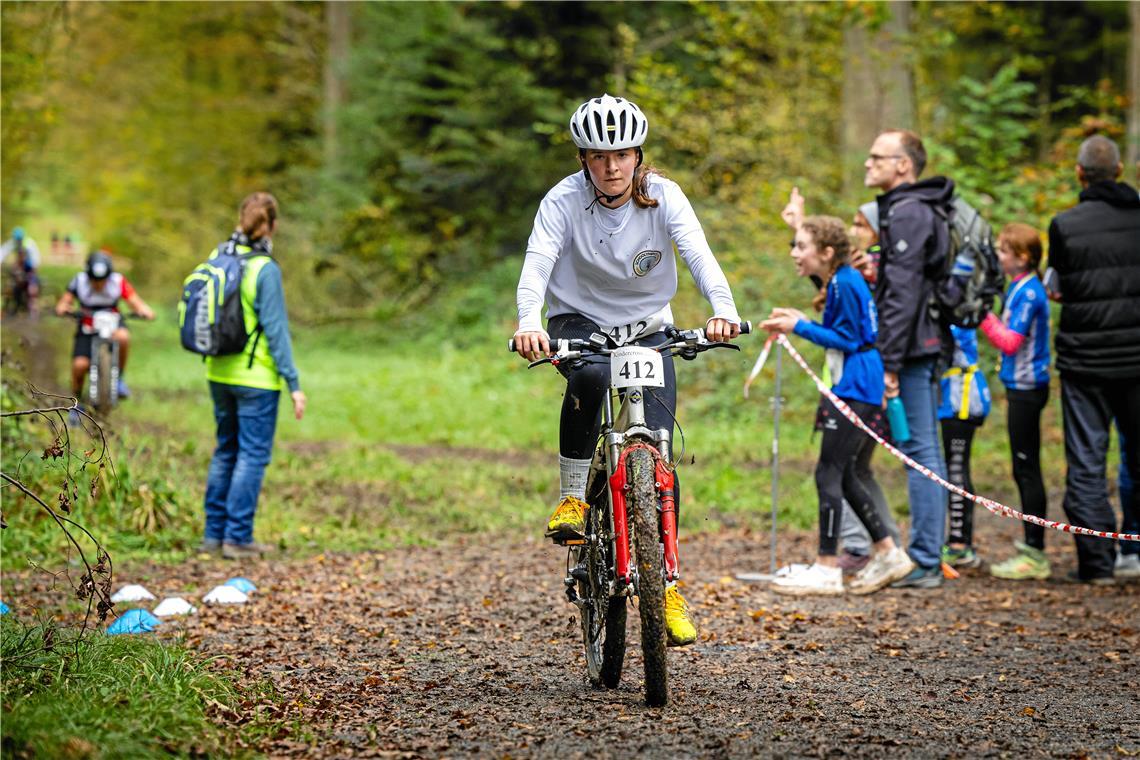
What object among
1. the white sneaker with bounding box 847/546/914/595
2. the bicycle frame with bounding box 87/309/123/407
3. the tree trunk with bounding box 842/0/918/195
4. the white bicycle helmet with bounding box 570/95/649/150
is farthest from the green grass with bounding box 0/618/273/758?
the tree trunk with bounding box 842/0/918/195

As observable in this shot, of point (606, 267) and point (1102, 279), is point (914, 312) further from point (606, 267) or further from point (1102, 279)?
point (606, 267)

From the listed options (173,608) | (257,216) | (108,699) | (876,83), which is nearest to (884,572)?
(173,608)

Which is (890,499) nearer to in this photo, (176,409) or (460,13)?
(176,409)

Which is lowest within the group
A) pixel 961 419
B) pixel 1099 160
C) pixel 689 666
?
pixel 689 666

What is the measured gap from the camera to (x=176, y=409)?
1597 cm

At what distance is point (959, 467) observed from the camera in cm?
862

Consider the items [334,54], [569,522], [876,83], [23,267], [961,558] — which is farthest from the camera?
[334,54]

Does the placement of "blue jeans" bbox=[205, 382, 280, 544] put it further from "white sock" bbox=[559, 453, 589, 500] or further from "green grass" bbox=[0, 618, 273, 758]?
"white sock" bbox=[559, 453, 589, 500]

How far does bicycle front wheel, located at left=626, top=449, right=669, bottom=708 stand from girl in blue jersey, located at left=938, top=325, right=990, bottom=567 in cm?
397

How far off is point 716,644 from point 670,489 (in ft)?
5.91

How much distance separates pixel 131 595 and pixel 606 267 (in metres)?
3.64

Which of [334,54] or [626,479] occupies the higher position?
[334,54]

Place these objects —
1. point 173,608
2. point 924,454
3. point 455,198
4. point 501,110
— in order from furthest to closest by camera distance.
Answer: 1. point 455,198
2. point 501,110
3. point 924,454
4. point 173,608

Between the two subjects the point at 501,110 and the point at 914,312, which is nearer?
the point at 914,312
